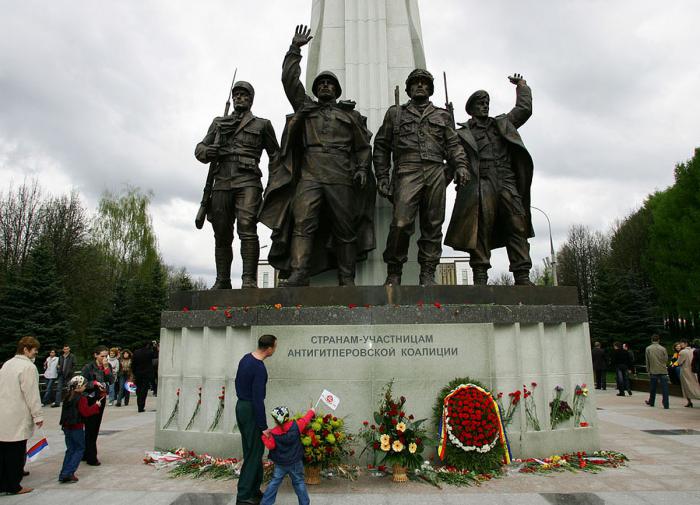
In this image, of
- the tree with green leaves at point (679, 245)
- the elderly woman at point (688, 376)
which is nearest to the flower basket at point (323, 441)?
the elderly woman at point (688, 376)

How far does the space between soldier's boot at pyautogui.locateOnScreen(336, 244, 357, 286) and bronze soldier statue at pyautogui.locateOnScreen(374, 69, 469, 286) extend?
1.84 feet

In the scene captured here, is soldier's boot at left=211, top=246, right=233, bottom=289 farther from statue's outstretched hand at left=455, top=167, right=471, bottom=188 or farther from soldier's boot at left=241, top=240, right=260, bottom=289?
statue's outstretched hand at left=455, top=167, right=471, bottom=188

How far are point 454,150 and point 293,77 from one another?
8.95ft

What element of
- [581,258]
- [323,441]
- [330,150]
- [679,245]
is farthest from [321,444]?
[581,258]

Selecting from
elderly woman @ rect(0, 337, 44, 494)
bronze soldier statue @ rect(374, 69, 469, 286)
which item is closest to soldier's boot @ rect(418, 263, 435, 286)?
bronze soldier statue @ rect(374, 69, 469, 286)

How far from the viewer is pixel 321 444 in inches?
222

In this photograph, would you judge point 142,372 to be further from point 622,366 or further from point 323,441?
point 622,366

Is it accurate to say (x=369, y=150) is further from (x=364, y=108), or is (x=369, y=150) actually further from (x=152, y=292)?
(x=152, y=292)

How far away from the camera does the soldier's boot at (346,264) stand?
809 centimetres

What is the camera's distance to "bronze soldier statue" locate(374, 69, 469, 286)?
7.73 meters

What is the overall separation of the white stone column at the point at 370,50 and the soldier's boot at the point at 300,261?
1.83m

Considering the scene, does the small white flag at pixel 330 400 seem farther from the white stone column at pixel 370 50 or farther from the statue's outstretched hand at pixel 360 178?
the white stone column at pixel 370 50

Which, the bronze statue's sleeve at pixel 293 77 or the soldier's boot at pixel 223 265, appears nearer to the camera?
the bronze statue's sleeve at pixel 293 77

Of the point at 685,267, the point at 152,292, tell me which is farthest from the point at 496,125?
the point at 685,267
